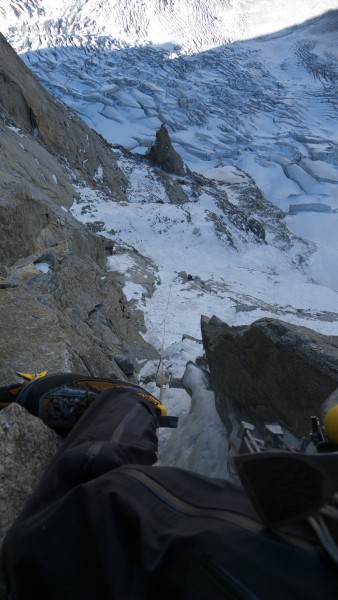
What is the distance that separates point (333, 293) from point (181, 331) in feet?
32.8

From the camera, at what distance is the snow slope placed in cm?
1426

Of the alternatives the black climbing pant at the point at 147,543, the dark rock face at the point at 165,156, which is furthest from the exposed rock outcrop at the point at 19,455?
the dark rock face at the point at 165,156

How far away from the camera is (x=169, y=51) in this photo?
230ft

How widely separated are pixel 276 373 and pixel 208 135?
5196 cm

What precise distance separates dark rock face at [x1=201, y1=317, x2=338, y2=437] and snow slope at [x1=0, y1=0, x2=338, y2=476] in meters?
0.99

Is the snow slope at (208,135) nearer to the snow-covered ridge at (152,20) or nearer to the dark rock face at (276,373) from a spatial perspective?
the snow-covered ridge at (152,20)

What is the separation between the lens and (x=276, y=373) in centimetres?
311

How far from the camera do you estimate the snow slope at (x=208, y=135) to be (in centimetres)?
1426

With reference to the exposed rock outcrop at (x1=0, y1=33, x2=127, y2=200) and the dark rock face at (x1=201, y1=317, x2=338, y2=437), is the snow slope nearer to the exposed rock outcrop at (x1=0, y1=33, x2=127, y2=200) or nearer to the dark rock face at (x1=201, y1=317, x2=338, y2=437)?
the dark rock face at (x1=201, y1=317, x2=338, y2=437)

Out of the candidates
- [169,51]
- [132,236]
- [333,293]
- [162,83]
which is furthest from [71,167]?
[169,51]

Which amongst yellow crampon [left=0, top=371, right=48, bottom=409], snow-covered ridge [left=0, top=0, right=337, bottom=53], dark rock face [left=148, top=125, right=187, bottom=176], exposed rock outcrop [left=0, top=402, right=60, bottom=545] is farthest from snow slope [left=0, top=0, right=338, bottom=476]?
exposed rock outcrop [left=0, top=402, right=60, bottom=545]

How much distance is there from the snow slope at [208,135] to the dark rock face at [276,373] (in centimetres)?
99

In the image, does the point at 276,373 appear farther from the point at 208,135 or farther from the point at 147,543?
the point at 208,135

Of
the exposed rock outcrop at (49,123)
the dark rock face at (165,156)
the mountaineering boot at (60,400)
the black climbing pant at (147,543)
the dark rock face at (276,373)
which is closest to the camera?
the black climbing pant at (147,543)
